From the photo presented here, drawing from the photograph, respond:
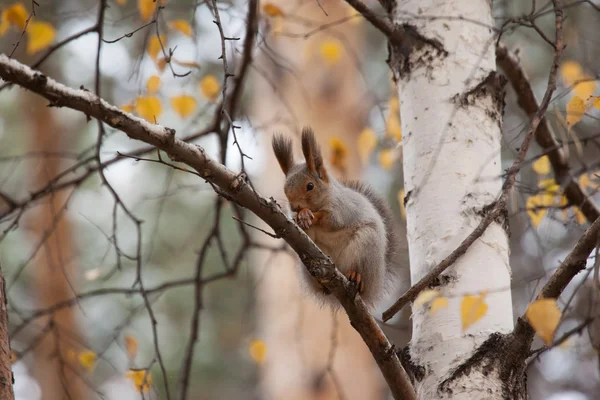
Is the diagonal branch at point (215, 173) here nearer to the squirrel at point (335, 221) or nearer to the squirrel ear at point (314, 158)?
the squirrel at point (335, 221)

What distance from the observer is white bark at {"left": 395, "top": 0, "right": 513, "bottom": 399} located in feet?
5.19

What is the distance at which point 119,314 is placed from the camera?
6199mm

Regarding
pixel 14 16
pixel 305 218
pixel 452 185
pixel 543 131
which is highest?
pixel 14 16

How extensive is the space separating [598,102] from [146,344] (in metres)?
4.60

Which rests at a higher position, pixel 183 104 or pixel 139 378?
pixel 183 104

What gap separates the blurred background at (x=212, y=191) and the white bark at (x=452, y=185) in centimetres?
11

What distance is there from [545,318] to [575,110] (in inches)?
18.4

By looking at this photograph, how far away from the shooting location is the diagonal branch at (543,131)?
7.14 feet

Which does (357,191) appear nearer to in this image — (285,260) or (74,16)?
(74,16)

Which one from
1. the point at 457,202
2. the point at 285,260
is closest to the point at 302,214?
the point at 457,202

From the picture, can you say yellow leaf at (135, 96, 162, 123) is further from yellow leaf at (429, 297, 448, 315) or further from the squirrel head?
yellow leaf at (429, 297, 448, 315)

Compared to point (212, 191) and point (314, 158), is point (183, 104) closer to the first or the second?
point (314, 158)

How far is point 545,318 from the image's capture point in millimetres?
1087

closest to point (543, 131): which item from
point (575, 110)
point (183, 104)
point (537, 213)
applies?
point (537, 213)
